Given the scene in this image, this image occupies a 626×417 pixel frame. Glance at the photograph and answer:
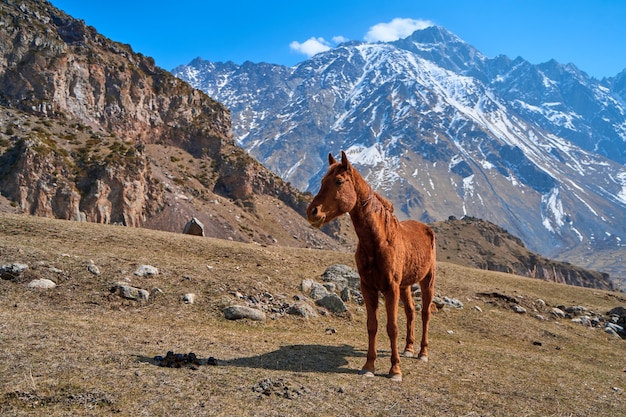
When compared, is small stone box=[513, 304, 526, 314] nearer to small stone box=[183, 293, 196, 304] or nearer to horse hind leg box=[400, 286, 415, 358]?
horse hind leg box=[400, 286, 415, 358]

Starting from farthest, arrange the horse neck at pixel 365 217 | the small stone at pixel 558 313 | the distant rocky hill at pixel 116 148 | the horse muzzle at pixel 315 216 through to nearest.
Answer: the distant rocky hill at pixel 116 148
the small stone at pixel 558 313
the horse neck at pixel 365 217
the horse muzzle at pixel 315 216

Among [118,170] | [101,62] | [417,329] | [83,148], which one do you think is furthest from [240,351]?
[101,62]

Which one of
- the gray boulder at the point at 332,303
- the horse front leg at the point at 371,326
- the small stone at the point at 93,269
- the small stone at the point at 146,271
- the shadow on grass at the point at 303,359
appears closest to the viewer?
the shadow on grass at the point at 303,359

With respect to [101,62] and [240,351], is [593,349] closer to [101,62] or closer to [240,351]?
[240,351]

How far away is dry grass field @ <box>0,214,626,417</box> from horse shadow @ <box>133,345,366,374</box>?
7 centimetres

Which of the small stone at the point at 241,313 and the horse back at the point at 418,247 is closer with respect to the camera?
the horse back at the point at 418,247

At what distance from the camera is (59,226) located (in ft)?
65.9

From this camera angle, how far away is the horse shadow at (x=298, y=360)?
342 inches

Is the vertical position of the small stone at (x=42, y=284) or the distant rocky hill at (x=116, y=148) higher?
the distant rocky hill at (x=116, y=148)

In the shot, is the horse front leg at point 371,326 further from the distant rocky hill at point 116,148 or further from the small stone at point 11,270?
the distant rocky hill at point 116,148

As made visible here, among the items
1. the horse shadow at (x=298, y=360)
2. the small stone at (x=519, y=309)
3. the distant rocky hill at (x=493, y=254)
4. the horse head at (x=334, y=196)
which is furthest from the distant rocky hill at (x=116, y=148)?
the horse head at (x=334, y=196)

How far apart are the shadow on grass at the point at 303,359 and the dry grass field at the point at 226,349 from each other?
0.06 meters

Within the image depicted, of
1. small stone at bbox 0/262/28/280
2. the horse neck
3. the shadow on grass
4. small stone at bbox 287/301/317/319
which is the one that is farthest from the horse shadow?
small stone at bbox 0/262/28/280

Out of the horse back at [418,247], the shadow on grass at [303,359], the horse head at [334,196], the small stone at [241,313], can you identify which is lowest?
the shadow on grass at [303,359]
